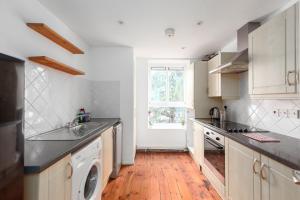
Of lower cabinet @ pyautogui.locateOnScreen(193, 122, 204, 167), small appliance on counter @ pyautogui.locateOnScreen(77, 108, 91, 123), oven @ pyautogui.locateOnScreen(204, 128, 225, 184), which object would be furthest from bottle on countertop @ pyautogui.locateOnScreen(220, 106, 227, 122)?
small appliance on counter @ pyautogui.locateOnScreen(77, 108, 91, 123)

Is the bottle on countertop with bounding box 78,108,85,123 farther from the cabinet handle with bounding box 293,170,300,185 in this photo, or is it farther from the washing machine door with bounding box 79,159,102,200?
the cabinet handle with bounding box 293,170,300,185

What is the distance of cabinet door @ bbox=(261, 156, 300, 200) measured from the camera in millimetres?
1148

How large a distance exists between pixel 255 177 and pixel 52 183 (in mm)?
1575

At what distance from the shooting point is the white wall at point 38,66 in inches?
60.6

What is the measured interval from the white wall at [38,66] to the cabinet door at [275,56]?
230cm

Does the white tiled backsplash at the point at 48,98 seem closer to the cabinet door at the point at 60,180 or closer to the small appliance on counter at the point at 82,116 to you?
the small appliance on counter at the point at 82,116

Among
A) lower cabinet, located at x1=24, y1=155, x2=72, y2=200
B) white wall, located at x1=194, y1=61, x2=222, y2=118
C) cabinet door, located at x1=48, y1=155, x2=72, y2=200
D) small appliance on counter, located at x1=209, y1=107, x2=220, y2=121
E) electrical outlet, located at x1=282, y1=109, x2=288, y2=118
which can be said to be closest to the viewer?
lower cabinet, located at x1=24, y1=155, x2=72, y2=200

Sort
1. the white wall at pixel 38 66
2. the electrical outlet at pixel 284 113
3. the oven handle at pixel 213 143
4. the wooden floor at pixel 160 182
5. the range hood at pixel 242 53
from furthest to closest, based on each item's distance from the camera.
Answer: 1. the wooden floor at pixel 160 182
2. the oven handle at pixel 213 143
3. the range hood at pixel 242 53
4. the electrical outlet at pixel 284 113
5. the white wall at pixel 38 66

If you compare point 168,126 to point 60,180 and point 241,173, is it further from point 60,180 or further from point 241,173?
point 60,180

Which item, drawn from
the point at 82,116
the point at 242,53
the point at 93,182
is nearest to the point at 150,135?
the point at 82,116

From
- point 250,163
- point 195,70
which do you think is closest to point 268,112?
point 250,163

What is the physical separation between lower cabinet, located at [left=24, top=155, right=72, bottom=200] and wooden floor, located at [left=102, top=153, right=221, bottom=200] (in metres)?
1.23

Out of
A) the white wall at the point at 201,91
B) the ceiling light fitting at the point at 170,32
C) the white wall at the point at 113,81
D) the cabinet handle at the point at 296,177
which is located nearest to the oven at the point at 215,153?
the white wall at the point at 201,91

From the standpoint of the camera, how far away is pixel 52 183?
3.80 ft
